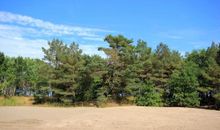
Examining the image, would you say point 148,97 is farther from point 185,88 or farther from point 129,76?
point 185,88

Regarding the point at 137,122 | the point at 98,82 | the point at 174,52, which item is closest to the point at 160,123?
the point at 137,122

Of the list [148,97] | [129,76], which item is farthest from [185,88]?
[129,76]

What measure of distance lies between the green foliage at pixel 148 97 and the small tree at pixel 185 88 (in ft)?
7.60

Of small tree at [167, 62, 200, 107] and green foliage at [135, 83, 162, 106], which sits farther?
green foliage at [135, 83, 162, 106]

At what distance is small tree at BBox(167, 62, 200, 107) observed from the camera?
42.2 metres

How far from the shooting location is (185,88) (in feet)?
140

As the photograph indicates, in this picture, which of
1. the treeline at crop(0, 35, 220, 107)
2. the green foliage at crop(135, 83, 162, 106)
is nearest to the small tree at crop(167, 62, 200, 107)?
the treeline at crop(0, 35, 220, 107)

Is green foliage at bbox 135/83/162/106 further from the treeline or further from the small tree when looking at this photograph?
the small tree

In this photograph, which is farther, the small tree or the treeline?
the treeline

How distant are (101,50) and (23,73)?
27259 mm

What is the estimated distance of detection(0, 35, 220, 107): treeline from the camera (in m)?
43.5

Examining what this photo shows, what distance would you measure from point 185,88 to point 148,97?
5.28m

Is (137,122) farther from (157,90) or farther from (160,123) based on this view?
(157,90)

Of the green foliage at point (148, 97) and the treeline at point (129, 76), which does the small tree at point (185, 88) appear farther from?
the green foliage at point (148, 97)
